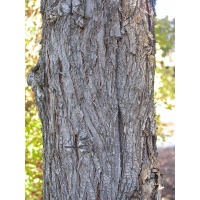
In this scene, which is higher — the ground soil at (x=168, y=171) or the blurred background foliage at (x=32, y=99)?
the blurred background foliage at (x=32, y=99)

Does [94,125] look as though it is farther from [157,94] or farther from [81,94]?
[157,94]

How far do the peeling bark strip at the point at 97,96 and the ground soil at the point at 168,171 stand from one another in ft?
14.9

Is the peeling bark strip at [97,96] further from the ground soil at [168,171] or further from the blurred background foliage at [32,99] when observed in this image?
the ground soil at [168,171]

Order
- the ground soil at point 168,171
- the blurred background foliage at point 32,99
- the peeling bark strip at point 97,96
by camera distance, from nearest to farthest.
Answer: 1. the peeling bark strip at point 97,96
2. the blurred background foliage at point 32,99
3. the ground soil at point 168,171

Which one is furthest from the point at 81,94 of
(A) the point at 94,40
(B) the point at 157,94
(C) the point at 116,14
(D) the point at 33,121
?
(B) the point at 157,94

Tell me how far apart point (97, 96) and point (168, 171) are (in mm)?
5745

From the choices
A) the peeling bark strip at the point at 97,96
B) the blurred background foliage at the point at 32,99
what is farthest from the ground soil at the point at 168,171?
the peeling bark strip at the point at 97,96

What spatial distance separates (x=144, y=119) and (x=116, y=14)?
45cm

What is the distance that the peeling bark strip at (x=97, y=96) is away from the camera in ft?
4.66

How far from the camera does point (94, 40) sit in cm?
142

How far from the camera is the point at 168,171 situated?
22.4 feet

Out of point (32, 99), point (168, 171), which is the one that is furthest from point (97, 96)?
point (168, 171)

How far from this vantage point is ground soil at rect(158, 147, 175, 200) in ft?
19.5

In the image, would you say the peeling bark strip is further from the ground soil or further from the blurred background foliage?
the ground soil
